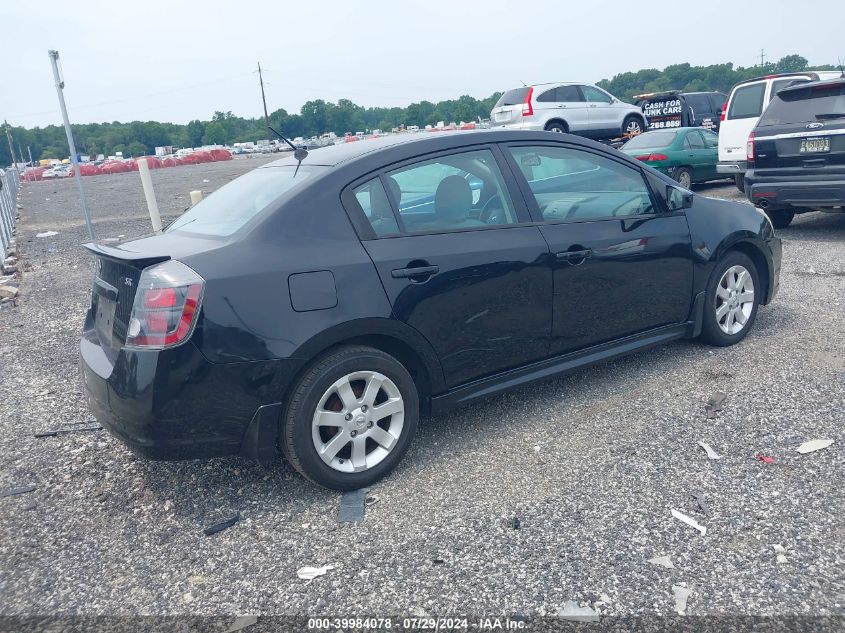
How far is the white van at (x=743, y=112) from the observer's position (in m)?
12.6

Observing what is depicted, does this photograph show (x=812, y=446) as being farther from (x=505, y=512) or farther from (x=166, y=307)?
(x=166, y=307)

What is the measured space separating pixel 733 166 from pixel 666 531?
1133 cm

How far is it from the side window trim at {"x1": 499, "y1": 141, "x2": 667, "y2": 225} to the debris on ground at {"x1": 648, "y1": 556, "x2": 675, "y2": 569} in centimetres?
200

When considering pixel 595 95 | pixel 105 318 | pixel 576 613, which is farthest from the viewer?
pixel 595 95

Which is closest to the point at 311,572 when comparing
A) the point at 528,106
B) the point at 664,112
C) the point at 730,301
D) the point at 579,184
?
the point at 579,184

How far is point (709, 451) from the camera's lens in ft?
12.2

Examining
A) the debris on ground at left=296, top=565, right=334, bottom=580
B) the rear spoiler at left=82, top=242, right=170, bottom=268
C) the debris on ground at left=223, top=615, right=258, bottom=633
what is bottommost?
the debris on ground at left=296, top=565, right=334, bottom=580

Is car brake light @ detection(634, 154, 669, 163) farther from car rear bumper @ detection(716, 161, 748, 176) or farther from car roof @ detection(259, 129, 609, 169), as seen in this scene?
car roof @ detection(259, 129, 609, 169)

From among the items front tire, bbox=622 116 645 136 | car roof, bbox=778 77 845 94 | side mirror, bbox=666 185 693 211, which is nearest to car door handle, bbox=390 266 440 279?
side mirror, bbox=666 185 693 211

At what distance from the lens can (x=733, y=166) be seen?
42.0 feet

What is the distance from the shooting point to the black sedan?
10.5 feet

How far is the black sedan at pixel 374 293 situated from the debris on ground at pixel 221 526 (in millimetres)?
337

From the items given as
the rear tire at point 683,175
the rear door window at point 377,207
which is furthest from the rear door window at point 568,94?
the rear door window at point 377,207

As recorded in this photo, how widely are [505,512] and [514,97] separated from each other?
16.8m
